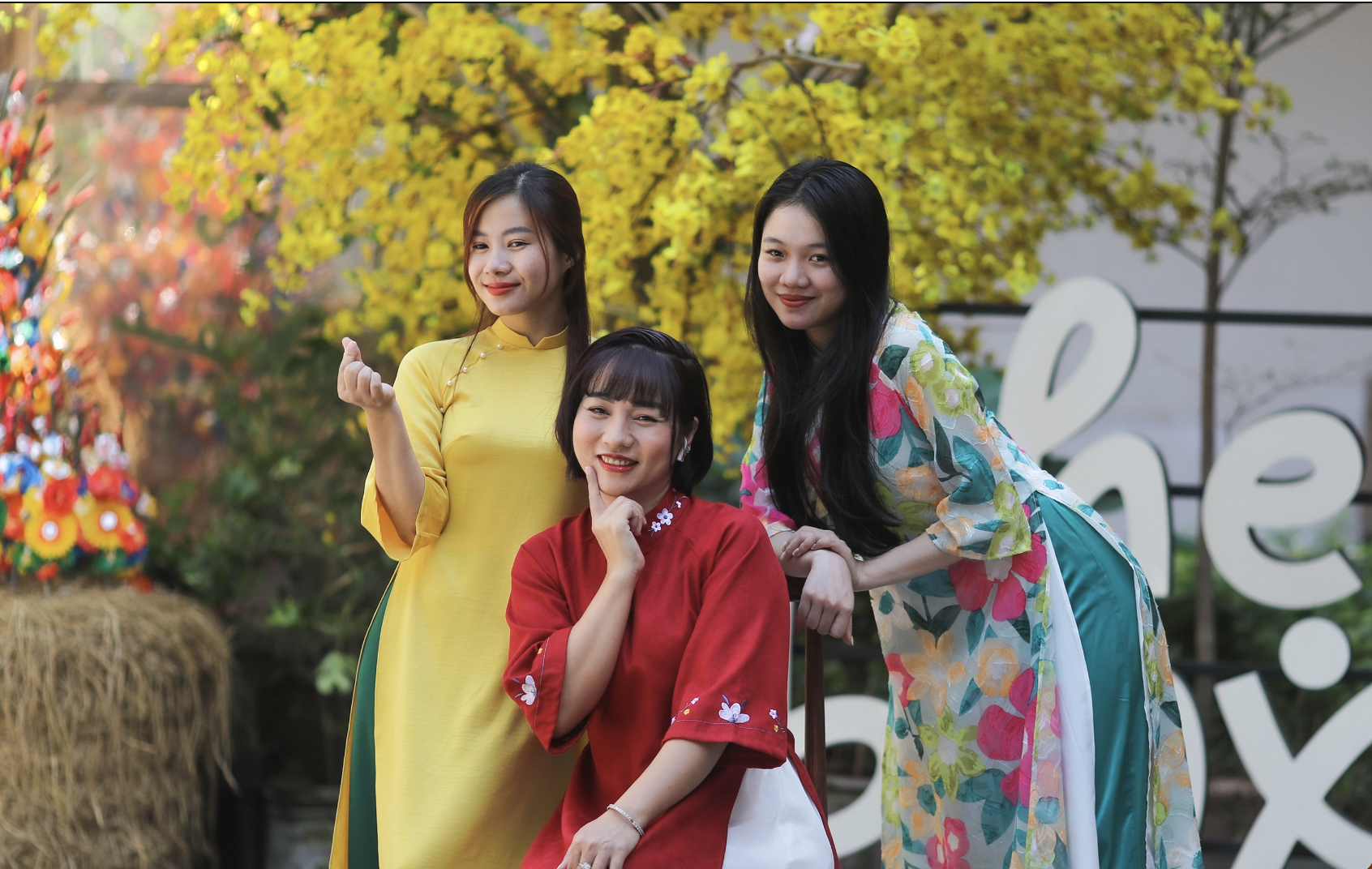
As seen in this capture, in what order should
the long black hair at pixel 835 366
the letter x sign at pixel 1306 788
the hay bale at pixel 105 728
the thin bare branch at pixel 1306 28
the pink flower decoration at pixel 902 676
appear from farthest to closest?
the thin bare branch at pixel 1306 28 → the letter x sign at pixel 1306 788 → the hay bale at pixel 105 728 → the pink flower decoration at pixel 902 676 → the long black hair at pixel 835 366

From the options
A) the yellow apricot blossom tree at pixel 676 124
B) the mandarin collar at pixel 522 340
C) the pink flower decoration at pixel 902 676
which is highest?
the yellow apricot blossom tree at pixel 676 124

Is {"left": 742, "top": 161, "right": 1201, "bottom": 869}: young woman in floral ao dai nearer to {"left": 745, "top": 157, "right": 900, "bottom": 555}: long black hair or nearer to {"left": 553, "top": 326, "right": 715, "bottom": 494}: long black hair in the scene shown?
{"left": 745, "top": 157, "right": 900, "bottom": 555}: long black hair

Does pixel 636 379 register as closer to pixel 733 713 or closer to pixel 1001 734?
pixel 733 713

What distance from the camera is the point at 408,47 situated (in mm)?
2549

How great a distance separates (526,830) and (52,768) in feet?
4.34

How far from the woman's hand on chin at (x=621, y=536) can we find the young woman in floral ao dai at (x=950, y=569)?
0.25 metres

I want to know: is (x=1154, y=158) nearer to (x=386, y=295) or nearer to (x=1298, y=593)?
(x=1298, y=593)

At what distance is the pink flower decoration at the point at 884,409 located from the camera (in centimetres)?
153

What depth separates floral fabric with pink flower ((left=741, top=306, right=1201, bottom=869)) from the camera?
1.52 metres

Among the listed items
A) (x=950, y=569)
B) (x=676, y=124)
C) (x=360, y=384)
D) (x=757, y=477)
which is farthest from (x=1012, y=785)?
(x=676, y=124)

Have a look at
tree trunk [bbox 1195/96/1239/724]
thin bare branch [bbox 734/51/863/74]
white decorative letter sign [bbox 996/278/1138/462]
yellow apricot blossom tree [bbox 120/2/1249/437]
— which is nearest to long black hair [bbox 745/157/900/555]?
yellow apricot blossom tree [bbox 120/2/1249/437]

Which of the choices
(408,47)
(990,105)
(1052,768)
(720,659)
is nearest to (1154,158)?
(990,105)

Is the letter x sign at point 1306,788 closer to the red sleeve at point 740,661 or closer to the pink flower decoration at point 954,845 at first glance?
the pink flower decoration at point 954,845

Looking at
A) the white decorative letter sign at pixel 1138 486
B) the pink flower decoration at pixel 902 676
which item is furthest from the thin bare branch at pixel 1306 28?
the pink flower decoration at pixel 902 676
